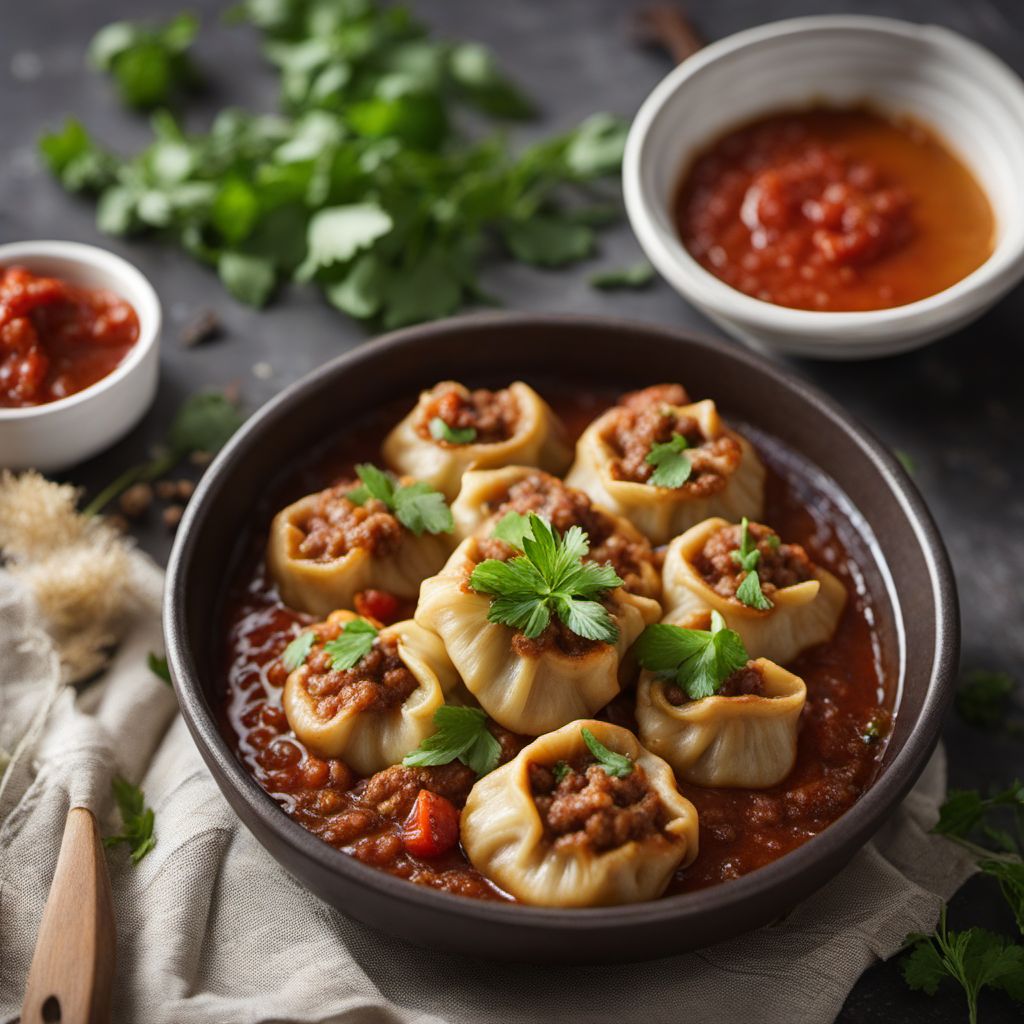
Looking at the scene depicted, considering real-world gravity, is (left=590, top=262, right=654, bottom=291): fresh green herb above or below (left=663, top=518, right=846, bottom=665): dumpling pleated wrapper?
below

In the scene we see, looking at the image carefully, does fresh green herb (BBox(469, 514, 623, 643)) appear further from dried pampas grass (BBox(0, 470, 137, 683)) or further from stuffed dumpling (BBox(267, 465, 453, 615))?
dried pampas grass (BBox(0, 470, 137, 683))

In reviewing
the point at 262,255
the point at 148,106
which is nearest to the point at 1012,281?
the point at 262,255

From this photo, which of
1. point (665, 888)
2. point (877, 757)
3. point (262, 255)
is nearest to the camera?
point (665, 888)

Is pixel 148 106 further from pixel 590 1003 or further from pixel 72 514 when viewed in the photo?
pixel 590 1003

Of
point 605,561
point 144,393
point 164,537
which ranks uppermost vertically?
point 605,561

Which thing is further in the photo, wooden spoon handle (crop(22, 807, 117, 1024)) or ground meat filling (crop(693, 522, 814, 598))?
ground meat filling (crop(693, 522, 814, 598))

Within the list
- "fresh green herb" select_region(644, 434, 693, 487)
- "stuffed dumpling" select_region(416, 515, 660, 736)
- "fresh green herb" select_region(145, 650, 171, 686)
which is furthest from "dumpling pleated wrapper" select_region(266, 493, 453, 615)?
"fresh green herb" select_region(644, 434, 693, 487)
